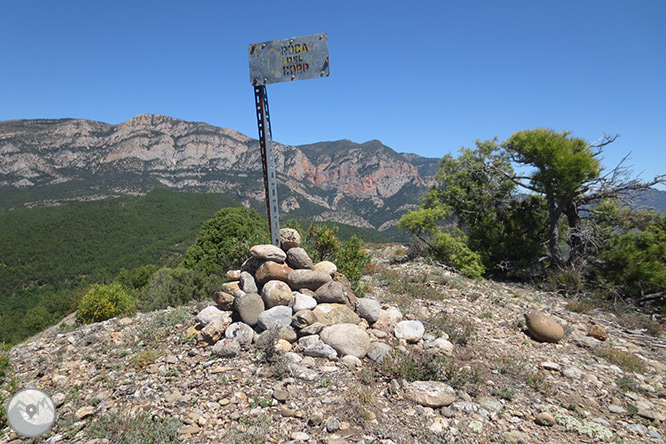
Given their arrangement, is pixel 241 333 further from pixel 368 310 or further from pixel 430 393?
pixel 430 393

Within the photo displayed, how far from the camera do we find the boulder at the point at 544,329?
6227mm

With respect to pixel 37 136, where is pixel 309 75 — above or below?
below

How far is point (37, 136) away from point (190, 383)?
736 feet

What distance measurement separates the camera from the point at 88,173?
149250 mm

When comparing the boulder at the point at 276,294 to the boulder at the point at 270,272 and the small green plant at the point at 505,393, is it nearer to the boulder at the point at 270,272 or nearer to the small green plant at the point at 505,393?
the boulder at the point at 270,272

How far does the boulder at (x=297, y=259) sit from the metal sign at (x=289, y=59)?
332 cm

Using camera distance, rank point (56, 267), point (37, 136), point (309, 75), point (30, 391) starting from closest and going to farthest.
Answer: point (30, 391)
point (309, 75)
point (56, 267)
point (37, 136)

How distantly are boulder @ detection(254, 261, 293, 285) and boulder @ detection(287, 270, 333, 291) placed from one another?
0.14 m

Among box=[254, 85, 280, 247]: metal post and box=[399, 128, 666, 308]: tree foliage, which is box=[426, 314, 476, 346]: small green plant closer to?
box=[254, 85, 280, 247]: metal post

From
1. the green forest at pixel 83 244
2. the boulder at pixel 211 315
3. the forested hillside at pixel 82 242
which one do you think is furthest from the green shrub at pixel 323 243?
the forested hillside at pixel 82 242

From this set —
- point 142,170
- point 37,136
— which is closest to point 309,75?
point 142,170

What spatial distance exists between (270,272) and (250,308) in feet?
2.44

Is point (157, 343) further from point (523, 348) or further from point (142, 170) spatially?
point (142, 170)

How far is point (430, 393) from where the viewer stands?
159 inches
